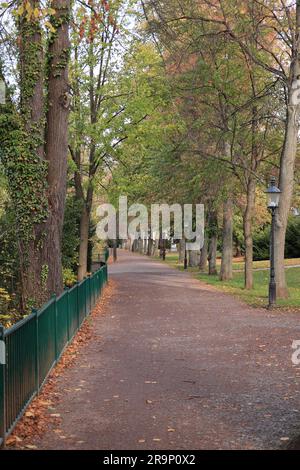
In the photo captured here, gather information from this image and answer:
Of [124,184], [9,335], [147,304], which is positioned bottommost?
[147,304]

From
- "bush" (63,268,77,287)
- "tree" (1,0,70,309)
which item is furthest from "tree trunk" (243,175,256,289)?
"tree" (1,0,70,309)

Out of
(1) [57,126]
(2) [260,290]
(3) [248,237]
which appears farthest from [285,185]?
(1) [57,126]

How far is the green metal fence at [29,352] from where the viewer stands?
20.0 feet

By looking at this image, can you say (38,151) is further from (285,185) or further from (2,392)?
(285,185)

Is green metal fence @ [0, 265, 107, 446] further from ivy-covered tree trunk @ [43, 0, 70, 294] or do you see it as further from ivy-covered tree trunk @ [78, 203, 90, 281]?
ivy-covered tree trunk @ [78, 203, 90, 281]

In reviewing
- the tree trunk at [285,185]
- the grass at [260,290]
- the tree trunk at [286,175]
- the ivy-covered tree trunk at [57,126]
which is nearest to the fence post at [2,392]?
the ivy-covered tree trunk at [57,126]

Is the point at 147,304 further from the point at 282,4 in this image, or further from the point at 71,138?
the point at 282,4

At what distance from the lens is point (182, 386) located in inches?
348

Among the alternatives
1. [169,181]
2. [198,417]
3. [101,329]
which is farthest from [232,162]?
[198,417]

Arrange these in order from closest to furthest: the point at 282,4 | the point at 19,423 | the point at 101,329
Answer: the point at 19,423 → the point at 101,329 → the point at 282,4

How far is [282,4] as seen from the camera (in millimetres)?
20484

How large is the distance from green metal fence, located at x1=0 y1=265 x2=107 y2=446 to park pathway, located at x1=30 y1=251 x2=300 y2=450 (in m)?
0.43

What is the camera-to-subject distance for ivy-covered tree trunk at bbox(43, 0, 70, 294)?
12930 mm

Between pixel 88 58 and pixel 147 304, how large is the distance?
34.1 feet
